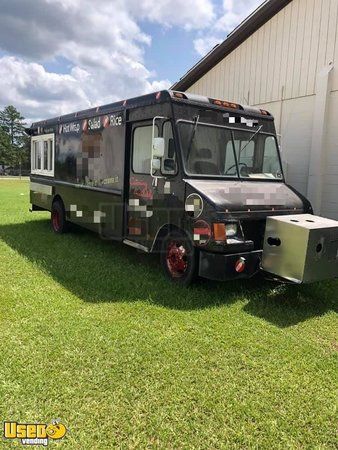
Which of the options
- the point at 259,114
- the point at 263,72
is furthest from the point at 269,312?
the point at 263,72

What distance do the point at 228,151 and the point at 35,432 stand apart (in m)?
4.24

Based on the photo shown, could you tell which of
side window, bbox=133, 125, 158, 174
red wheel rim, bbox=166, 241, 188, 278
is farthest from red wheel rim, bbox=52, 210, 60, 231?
red wheel rim, bbox=166, 241, 188, 278

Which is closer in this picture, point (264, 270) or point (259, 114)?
point (264, 270)

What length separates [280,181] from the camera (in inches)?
241

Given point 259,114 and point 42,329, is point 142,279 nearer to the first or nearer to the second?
point 42,329

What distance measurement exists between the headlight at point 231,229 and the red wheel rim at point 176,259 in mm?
755

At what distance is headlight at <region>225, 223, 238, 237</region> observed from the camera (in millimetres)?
4703

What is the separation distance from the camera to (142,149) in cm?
581

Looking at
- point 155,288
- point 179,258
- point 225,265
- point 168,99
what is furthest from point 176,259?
point 168,99

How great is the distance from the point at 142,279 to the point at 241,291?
1.44 meters

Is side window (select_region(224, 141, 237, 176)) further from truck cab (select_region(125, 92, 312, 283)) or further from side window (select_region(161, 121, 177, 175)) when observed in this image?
side window (select_region(161, 121, 177, 175))

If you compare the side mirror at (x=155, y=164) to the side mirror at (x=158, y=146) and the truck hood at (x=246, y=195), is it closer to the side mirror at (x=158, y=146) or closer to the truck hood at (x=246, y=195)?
the side mirror at (x=158, y=146)

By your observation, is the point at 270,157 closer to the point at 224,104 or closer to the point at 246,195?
the point at 224,104

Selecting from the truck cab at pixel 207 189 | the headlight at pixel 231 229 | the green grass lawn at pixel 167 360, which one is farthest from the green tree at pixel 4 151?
the headlight at pixel 231 229
